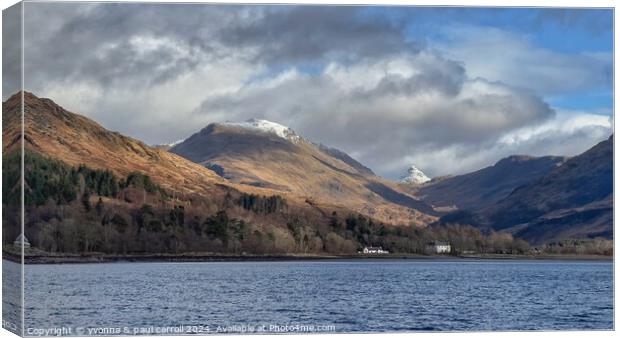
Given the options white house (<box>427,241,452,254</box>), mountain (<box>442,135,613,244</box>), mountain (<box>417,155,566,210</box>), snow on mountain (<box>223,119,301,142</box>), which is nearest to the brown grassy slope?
white house (<box>427,241,452,254</box>)

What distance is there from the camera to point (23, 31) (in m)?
34.9

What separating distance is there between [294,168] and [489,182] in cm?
1565

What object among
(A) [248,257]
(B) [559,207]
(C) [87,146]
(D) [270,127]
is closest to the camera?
(D) [270,127]

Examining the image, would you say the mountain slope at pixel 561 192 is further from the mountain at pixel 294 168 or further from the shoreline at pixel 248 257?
the mountain at pixel 294 168

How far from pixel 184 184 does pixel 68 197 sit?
15.2 m

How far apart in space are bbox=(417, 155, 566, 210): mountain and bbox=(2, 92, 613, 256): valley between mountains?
0.15m

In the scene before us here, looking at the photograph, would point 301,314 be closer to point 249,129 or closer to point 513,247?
point 249,129

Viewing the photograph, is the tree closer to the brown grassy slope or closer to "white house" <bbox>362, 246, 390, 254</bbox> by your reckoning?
the brown grassy slope

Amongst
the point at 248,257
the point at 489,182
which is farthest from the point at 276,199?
the point at 489,182

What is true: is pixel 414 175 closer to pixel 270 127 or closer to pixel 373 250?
pixel 270 127

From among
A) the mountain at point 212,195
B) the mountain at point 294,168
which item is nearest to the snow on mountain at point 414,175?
the mountain at point 294,168

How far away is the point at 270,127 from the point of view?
5109 centimetres

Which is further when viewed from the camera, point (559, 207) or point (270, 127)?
point (559, 207)

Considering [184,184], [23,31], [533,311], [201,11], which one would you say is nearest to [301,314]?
[533,311]
